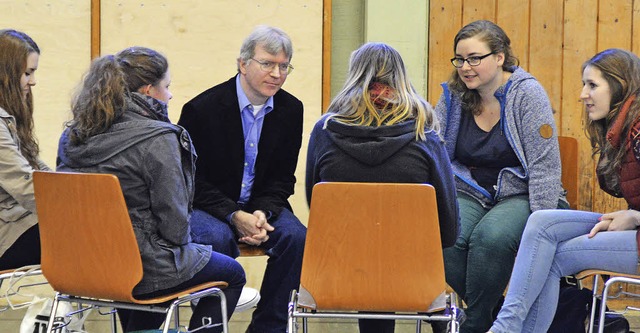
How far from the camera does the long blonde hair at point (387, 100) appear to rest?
10.2 feet

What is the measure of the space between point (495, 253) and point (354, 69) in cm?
90

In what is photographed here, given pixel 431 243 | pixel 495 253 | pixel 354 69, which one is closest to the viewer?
pixel 431 243

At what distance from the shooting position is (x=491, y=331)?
10.5ft

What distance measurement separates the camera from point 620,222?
3209 millimetres

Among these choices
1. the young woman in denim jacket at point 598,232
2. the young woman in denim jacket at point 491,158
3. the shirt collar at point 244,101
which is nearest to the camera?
the young woman in denim jacket at point 598,232

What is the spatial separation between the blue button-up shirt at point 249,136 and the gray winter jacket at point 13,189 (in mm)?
843

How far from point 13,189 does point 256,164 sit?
3.21 feet

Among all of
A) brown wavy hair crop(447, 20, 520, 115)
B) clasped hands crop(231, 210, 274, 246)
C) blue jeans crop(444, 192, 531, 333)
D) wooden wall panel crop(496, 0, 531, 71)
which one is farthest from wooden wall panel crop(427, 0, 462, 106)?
clasped hands crop(231, 210, 274, 246)

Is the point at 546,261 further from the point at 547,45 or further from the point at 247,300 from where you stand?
the point at 547,45

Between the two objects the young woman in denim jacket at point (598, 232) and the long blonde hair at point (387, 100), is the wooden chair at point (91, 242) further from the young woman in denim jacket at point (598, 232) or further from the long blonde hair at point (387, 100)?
the young woman in denim jacket at point (598, 232)

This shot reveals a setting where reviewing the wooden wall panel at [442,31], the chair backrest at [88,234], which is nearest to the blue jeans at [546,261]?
the chair backrest at [88,234]

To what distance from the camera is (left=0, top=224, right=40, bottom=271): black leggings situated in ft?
10.9

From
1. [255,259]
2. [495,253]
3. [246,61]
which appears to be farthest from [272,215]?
[255,259]

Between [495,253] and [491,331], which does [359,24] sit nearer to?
[495,253]
